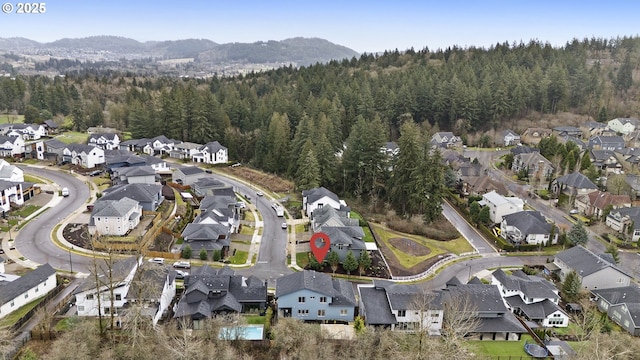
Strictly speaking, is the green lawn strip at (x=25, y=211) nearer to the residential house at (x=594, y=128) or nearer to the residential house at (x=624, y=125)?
the residential house at (x=594, y=128)

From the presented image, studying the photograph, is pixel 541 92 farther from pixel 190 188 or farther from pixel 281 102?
pixel 190 188

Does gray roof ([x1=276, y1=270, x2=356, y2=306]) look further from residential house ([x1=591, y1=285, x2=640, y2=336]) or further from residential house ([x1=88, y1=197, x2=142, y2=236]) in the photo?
residential house ([x1=591, y1=285, x2=640, y2=336])

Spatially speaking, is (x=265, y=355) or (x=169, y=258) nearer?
(x=265, y=355)

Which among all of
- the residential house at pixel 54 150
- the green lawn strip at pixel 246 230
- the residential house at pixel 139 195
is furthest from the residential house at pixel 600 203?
the residential house at pixel 54 150

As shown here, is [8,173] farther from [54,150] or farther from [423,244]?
[423,244]

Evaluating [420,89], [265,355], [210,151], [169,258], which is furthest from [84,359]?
[420,89]

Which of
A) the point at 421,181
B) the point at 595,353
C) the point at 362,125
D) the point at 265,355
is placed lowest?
the point at 265,355

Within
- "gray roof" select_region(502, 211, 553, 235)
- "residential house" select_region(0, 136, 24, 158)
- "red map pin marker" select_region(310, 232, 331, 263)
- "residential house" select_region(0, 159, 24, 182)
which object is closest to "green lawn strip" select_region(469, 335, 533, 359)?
"red map pin marker" select_region(310, 232, 331, 263)

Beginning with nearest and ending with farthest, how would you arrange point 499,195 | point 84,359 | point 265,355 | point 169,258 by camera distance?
1. point 84,359
2. point 265,355
3. point 169,258
4. point 499,195
